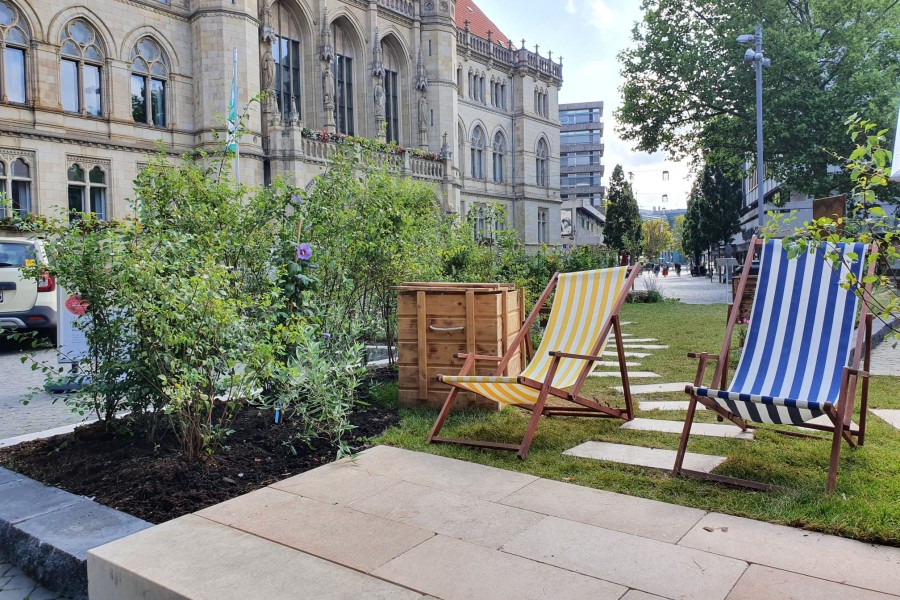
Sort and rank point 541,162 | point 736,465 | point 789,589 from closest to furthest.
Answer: point 789,589, point 736,465, point 541,162

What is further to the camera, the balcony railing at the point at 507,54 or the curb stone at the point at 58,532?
the balcony railing at the point at 507,54

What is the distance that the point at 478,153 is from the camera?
40.8 m

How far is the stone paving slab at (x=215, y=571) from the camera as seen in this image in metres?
2.58

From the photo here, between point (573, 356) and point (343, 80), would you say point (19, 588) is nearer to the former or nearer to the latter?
point (573, 356)

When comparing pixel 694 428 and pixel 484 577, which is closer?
pixel 484 577

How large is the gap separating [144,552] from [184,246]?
218 centimetres

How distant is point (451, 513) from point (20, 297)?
10492 mm

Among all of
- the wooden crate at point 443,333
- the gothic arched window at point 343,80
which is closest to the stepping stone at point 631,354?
the wooden crate at point 443,333

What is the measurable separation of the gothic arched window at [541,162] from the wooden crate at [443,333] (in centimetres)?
3992

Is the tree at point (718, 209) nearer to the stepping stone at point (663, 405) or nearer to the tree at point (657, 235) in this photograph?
the tree at point (657, 235)

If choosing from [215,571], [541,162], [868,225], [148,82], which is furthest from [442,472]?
[541,162]

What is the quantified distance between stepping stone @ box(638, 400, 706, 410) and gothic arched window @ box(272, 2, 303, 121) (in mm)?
24264

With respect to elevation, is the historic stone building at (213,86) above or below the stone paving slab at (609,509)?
above

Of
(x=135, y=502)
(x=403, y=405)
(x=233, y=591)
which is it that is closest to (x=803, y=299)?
(x=403, y=405)
